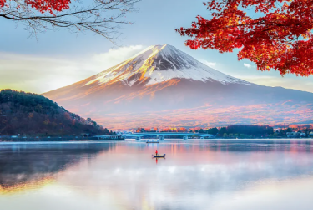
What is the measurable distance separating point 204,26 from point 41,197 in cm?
970

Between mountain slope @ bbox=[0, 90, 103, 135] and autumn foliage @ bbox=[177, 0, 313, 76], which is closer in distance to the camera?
autumn foliage @ bbox=[177, 0, 313, 76]

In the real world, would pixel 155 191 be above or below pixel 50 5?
below

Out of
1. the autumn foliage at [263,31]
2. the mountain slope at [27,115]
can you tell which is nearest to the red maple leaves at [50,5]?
the autumn foliage at [263,31]

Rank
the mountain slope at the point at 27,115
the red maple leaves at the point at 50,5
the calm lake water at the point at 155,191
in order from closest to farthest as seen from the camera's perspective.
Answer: the red maple leaves at the point at 50,5
the calm lake water at the point at 155,191
the mountain slope at the point at 27,115

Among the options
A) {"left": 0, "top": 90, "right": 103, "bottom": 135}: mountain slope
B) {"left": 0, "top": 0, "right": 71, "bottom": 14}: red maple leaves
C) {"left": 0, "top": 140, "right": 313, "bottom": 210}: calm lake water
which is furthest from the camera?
{"left": 0, "top": 90, "right": 103, "bottom": 135}: mountain slope

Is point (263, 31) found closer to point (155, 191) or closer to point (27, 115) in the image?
point (155, 191)

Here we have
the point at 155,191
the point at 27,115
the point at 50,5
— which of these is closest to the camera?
the point at 50,5

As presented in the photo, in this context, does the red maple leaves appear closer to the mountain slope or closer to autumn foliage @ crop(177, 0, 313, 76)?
autumn foliage @ crop(177, 0, 313, 76)

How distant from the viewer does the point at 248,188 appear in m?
19.7

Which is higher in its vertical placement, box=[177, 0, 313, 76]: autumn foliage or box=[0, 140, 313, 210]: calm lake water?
box=[177, 0, 313, 76]: autumn foliage

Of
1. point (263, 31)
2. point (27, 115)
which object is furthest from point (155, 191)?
point (27, 115)

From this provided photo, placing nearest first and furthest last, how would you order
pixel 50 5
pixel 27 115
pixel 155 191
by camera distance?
pixel 50 5 < pixel 155 191 < pixel 27 115

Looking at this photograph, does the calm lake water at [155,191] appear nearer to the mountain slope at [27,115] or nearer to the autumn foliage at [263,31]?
the autumn foliage at [263,31]

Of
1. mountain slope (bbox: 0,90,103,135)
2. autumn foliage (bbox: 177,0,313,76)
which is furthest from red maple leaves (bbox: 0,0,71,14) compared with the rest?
mountain slope (bbox: 0,90,103,135)
